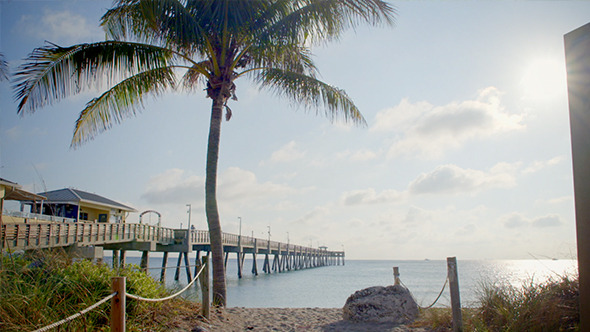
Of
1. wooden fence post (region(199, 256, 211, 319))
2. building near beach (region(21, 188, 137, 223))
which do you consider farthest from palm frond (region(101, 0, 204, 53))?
building near beach (region(21, 188, 137, 223))

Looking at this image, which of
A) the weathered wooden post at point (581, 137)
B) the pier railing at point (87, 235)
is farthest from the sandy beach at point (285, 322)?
the weathered wooden post at point (581, 137)

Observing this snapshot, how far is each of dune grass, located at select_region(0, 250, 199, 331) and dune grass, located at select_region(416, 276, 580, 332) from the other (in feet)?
15.4

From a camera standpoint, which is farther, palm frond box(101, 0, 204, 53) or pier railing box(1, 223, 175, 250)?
pier railing box(1, 223, 175, 250)

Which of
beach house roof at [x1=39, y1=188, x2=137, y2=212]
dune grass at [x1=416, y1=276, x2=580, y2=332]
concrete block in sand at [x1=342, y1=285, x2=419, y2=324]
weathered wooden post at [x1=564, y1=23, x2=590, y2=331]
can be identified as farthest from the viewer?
beach house roof at [x1=39, y1=188, x2=137, y2=212]

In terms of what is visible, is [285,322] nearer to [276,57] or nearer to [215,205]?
[215,205]

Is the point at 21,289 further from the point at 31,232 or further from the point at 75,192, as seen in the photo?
the point at 75,192

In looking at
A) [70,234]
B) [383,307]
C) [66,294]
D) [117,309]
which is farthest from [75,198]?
[117,309]

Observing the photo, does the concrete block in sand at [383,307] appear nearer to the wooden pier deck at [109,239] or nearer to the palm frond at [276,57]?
the wooden pier deck at [109,239]

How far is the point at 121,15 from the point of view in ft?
28.7

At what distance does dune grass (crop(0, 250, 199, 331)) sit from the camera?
4.58 meters

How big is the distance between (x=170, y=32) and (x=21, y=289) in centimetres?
554

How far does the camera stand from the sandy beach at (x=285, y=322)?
7324mm

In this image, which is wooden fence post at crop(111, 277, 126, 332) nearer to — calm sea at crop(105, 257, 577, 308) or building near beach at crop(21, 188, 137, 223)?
calm sea at crop(105, 257, 577, 308)

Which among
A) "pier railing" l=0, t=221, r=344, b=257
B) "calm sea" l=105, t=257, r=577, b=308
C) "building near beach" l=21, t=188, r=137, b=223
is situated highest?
"building near beach" l=21, t=188, r=137, b=223
